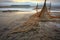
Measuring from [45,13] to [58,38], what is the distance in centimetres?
164

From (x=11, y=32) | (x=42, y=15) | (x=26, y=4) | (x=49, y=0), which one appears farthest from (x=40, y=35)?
(x=49, y=0)

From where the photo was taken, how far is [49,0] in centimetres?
687

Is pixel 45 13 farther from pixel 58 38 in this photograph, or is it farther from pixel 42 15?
pixel 58 38

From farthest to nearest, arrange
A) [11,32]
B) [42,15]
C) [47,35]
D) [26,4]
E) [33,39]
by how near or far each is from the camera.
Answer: [26,4]
[42,15]
[11,32]
[47,35]
[33,39]

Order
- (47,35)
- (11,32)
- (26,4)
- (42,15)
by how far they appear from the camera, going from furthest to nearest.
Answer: (26,4), (42,15), (11,32), (47,35)

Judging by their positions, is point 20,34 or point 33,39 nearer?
point 33,39

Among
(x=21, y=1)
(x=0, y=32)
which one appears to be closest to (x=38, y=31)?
(x=0, y=32)

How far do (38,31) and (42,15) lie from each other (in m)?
1.21

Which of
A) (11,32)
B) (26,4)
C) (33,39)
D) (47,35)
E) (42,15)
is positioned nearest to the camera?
(33,39)

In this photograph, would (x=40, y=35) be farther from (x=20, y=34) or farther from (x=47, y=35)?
(x=20, y=34)

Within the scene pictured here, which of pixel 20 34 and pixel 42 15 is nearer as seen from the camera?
pixel 20 34

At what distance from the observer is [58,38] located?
2.20 metres

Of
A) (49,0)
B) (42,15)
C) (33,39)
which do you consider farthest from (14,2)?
(33,39)

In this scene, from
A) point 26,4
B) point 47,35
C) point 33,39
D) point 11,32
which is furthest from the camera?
point 26,4
